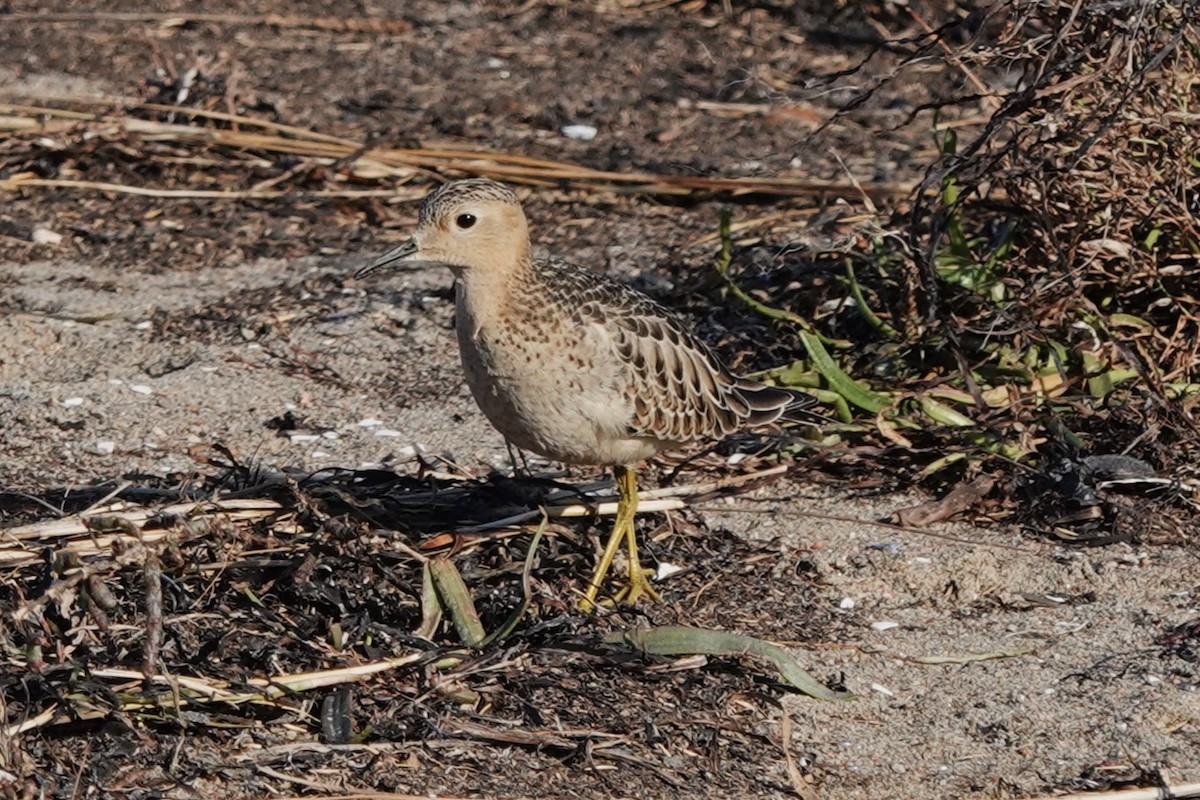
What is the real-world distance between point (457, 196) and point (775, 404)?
132 centimetres

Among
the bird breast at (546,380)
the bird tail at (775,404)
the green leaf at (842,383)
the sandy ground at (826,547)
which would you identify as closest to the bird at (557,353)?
the bird breast at (546,380)

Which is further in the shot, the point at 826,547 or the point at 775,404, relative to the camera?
the point at 775,404

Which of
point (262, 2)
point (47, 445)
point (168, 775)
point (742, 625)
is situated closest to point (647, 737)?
point (742, 625)

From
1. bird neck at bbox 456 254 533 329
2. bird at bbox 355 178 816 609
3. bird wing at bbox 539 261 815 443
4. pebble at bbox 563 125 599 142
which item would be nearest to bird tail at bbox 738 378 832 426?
bird wing at bbox 539 261 815 443

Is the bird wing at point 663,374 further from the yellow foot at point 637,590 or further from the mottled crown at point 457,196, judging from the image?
the yellow foot at point 637,590

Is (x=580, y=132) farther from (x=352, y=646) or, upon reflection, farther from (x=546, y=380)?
(x=352, y=646)

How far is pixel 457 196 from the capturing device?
5.34m

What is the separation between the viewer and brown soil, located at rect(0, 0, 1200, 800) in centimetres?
452

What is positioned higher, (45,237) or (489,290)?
(489,290)

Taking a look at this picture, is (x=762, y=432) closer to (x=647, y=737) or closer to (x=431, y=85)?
(x=647, y=737)

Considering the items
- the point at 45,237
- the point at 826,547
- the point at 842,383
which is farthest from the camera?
the point at 45,237

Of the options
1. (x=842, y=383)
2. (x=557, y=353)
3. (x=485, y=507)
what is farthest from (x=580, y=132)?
(x=557, y=353)

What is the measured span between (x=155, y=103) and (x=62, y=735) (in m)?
5.19

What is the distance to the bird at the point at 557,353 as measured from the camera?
17.1 feet
